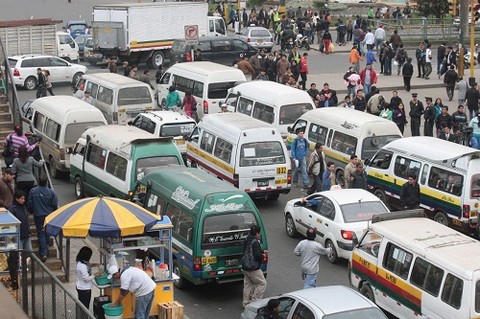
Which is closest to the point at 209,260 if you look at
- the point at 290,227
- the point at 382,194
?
the point at 290,227

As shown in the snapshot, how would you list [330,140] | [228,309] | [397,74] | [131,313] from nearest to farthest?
[131,313]
[228,309]
[330,140]
[397,74]

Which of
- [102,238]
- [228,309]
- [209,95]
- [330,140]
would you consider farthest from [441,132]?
[102,238]

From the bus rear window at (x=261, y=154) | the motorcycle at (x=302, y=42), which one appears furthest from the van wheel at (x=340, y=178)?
the motorcycle at (x=302, y=42)

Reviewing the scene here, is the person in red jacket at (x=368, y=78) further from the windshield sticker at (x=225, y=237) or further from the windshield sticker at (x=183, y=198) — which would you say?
the windshield sticker at (x=225, y=237)

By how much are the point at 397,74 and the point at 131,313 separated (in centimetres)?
3112

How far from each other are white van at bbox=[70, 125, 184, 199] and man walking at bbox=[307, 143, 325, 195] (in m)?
3.58

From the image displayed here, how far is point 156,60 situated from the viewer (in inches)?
1907

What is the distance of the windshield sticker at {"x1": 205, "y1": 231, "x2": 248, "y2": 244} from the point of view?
18453 mm

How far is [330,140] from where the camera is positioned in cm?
2683

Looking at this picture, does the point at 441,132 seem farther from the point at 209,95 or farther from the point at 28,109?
the point at 28,109

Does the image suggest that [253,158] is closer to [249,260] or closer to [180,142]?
[180,142]

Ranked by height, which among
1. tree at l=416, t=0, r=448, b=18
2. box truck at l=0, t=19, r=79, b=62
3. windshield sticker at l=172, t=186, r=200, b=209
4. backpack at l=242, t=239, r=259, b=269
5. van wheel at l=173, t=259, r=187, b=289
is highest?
tree at l=416, t=0, r=448, b=18

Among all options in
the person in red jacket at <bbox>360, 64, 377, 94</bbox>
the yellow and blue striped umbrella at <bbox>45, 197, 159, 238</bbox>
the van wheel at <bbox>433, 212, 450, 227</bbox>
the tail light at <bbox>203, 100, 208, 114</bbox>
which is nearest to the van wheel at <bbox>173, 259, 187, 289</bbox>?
the yellow and blue striped umbrella at <bbox>45, 197, 159, 238</bbox>

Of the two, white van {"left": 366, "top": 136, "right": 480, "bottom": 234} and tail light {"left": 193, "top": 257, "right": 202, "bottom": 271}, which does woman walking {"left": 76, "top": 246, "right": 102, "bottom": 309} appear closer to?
tail light {"left": 193, "top": 257, "right": 202, "bottom": 271}
